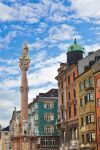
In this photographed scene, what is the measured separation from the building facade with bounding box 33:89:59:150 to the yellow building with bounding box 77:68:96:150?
38987 mm

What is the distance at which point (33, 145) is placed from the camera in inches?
3440

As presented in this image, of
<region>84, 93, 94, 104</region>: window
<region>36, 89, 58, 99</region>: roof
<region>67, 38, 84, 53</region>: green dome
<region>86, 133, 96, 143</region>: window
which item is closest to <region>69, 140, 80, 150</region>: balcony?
<region>86, 133, 96, 143</region>: window

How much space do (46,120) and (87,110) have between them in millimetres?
47270

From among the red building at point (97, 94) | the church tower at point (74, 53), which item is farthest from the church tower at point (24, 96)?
the red building at point (97, 94)

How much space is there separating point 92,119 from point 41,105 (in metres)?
50.8

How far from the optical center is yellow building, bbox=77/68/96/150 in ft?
255

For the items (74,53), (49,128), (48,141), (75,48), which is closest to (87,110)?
(74,53)

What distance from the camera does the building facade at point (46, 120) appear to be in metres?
122

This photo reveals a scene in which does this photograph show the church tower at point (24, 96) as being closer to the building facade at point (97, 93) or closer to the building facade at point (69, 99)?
the building facade at point (69, 99)

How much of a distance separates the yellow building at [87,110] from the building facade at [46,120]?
1535 inches

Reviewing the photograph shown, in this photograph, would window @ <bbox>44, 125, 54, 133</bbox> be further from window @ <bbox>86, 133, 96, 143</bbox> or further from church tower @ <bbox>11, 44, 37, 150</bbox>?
window @ <bbox>86, 133, 96, 143</bbox>

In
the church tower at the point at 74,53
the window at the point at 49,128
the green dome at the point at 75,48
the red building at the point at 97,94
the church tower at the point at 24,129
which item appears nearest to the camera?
the red building at the point at 97,94

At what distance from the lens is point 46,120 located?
125625 mm

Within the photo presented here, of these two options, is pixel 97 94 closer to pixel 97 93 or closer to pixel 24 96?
pixel 97 93
